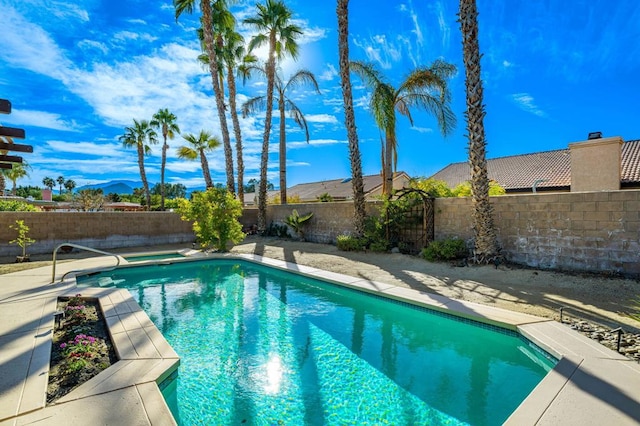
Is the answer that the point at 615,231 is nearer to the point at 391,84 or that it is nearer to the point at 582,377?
the point at 582,377

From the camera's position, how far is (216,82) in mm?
16297

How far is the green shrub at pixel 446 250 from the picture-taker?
358 inches

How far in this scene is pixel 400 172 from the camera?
30203mm

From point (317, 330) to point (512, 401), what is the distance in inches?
113

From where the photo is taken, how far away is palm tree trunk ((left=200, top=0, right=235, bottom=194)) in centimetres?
1563

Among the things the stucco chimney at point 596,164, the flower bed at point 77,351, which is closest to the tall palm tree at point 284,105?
the stucco chimney at point 596,164

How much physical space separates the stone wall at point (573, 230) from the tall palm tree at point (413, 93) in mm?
4650

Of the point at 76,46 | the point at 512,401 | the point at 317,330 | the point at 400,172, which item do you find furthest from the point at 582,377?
the point at 400,172

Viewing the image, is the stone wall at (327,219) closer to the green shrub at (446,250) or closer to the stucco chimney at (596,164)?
the green shrub at (446,250)

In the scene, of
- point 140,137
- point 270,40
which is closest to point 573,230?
point 270,40

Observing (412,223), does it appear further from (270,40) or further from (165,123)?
(165,123)

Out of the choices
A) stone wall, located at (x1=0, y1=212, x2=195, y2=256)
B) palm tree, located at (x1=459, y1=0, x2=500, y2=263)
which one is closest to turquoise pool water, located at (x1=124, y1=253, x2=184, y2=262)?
stone wall, located at (x1=0, y1=212, x2=195, y2=256)

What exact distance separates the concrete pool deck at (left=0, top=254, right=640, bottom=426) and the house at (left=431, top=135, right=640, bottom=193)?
12787 mm

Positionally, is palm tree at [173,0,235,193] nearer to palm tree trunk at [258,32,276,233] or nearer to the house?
palm tree trunk at [258,32,276,233]
